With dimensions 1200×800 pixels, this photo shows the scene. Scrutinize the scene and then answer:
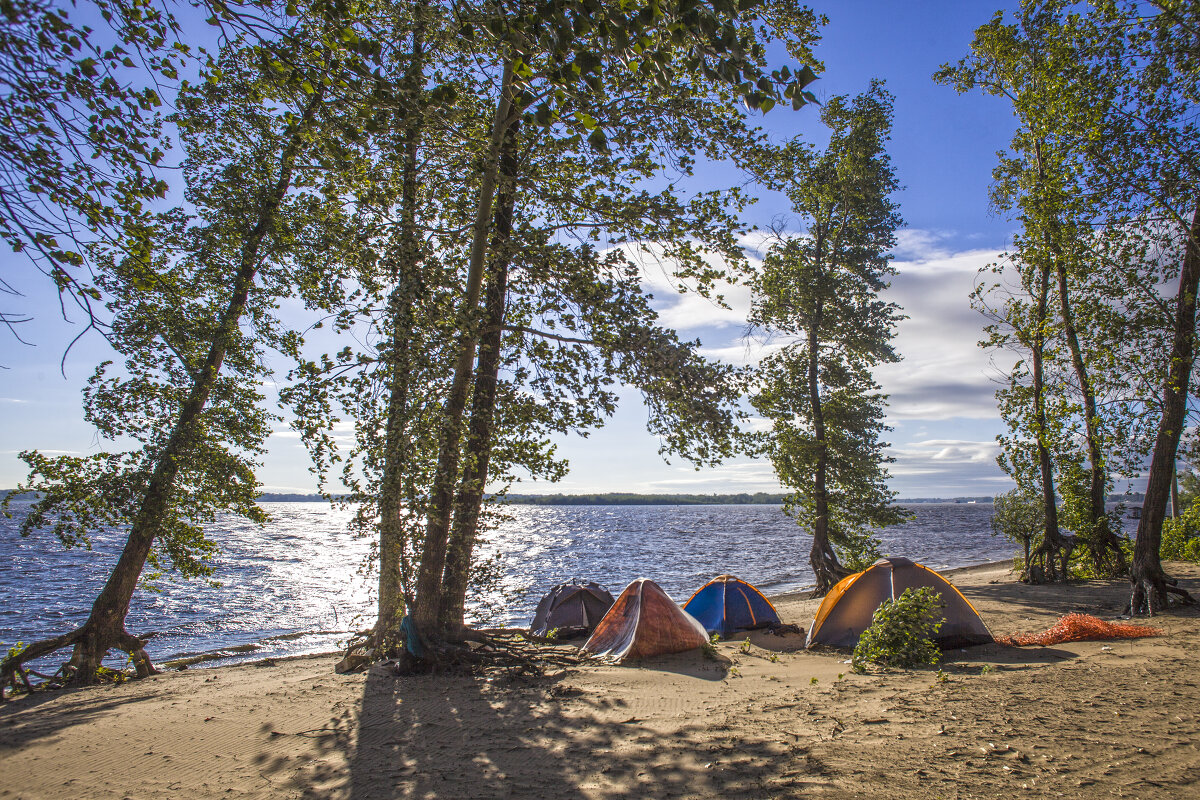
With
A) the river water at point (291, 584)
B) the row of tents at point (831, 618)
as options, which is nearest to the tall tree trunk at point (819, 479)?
the river water at point (291, 584)

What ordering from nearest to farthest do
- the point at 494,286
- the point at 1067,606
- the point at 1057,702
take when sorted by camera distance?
the point at 1057,702 → the point at 494,286 → the point at 1067,606

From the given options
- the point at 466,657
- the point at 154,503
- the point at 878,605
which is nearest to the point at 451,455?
the point at 466,657

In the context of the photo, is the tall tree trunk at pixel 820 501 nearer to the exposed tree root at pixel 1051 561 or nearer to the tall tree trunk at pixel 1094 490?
the exposed tree root at pixel 1051 561

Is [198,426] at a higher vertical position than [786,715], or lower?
higher

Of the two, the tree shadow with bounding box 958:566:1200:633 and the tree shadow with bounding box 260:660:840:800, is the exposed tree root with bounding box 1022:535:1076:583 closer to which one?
the tree shadow with bounding box 958:566:1200:633

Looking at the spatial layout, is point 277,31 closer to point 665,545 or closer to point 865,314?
point 865,314

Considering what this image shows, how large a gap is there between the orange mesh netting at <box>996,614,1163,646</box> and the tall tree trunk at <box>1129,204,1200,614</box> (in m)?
2.00

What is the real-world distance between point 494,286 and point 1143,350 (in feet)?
42.6

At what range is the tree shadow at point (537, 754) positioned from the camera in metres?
4.61

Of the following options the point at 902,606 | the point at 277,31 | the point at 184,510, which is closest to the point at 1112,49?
the point at 902,606

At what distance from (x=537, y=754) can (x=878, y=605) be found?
7.74 meters

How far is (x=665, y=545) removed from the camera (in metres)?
57.8

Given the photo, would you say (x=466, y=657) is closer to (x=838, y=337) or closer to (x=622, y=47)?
(x=622, y=47)

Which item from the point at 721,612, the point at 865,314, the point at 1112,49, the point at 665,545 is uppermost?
the point at 1112,49
